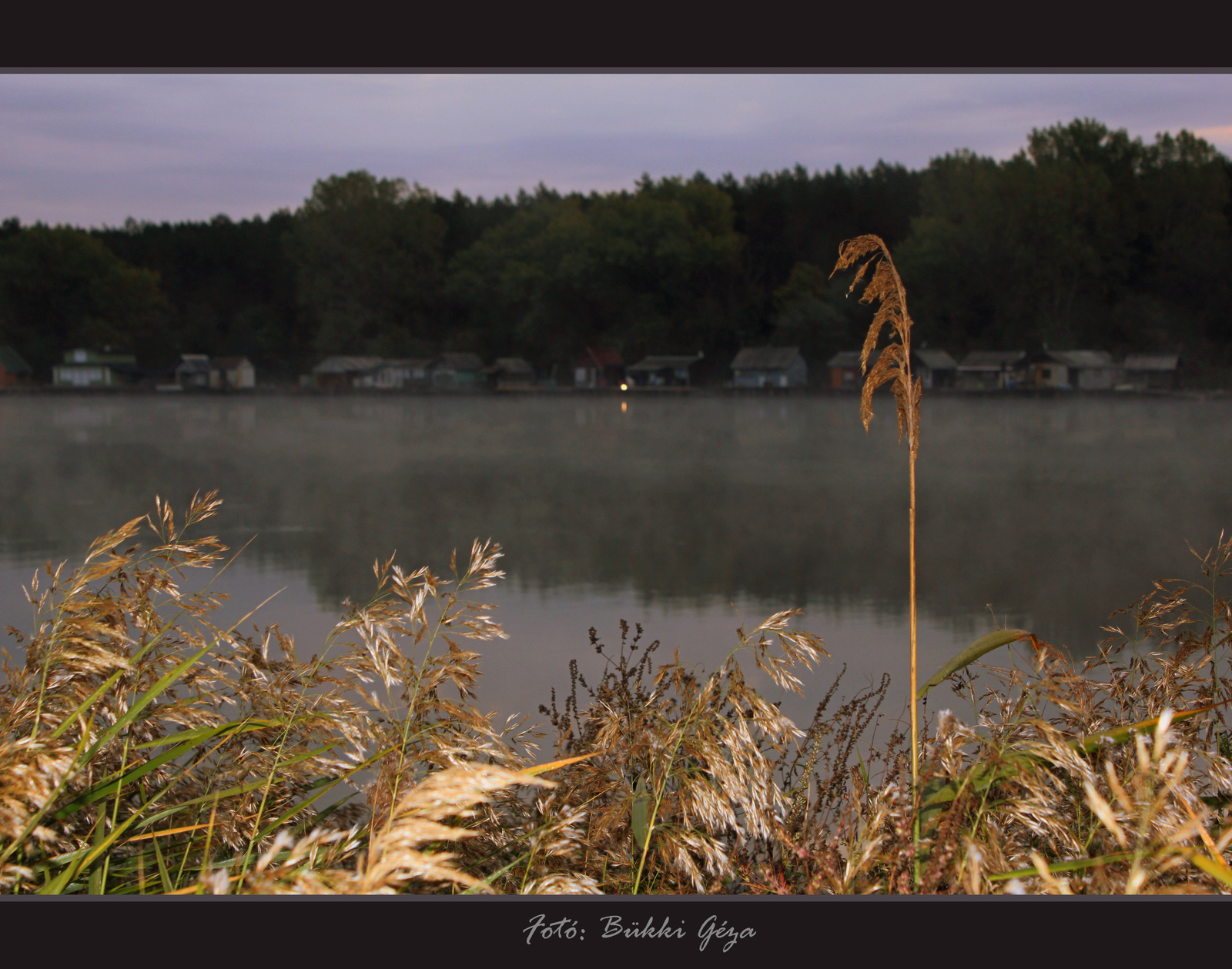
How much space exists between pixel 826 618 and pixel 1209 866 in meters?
4.85

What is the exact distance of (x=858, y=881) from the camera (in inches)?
65.8

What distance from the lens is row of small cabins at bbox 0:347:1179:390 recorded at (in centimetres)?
4934

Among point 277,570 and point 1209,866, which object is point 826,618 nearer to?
point 277,570

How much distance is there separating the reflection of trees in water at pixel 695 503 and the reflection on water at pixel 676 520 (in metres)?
A: 0.05

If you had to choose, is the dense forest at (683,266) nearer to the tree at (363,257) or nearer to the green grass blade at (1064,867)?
the tree at (363,257)

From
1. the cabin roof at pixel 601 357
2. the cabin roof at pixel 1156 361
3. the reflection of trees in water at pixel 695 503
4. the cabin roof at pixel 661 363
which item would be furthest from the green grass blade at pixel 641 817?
the cabin roof at pixel 601 357

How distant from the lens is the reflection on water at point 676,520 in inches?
236

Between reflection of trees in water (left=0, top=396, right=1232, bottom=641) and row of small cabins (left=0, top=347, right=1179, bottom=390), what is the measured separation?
24.2m

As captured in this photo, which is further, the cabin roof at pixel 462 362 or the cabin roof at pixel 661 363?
the cabin roof at pixel 462 362

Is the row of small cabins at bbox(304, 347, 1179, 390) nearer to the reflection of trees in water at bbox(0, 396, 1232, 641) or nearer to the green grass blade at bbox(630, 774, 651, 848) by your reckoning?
the reflection of trees in water at bbox(0, 396, 1232, 641)

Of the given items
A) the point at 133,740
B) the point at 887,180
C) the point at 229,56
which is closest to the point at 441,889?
the point at 133,740

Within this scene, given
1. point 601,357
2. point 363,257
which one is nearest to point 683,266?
point 601,357

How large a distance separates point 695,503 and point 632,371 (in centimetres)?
4357

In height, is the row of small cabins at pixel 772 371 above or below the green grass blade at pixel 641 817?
above
